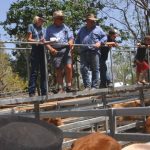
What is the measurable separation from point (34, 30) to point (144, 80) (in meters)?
4.73

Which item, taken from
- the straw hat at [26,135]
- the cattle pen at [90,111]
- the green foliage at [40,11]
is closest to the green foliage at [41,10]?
the green foliage at [40,11]

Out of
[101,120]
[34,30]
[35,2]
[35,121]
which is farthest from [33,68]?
[35,2]

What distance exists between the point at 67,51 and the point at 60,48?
0.16 metres

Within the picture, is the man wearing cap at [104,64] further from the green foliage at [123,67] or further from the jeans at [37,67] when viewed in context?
the jeans at [37,67]

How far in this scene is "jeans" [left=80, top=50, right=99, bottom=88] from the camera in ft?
32.4

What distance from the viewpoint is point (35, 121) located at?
2.86 m

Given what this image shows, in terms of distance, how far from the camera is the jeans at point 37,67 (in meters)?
8.69

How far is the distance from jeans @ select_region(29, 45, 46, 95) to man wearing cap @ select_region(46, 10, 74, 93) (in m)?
0.28

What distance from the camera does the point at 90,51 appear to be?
9.95 m

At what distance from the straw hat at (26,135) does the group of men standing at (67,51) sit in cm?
583

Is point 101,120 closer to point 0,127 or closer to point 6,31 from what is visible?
point 0,127

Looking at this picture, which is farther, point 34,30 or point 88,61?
point 88,61

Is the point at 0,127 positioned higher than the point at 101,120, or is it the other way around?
the point at 0,127

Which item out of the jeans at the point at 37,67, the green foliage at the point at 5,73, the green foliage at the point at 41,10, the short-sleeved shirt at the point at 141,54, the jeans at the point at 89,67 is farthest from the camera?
the green foliage at the point at 41,10
